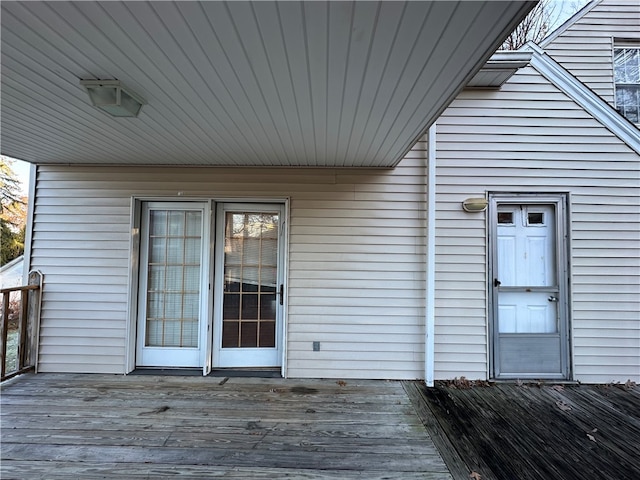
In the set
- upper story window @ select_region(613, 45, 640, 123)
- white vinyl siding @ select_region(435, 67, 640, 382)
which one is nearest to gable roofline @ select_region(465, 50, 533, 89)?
white vinyl siding @ select_region(435, 67, 640, 382)

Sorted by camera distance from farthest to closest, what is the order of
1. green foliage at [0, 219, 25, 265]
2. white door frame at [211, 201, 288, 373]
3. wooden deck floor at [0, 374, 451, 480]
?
green foliage at [0, 219, 25, 265] < white door frame at [211, 201, 288, 373] < wooden deck floor at [0, 374, 451, 480]

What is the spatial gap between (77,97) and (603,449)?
4456 mm

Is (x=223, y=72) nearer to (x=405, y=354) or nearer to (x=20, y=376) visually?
(x=405, y=354)

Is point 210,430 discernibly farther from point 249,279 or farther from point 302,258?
point 302,258

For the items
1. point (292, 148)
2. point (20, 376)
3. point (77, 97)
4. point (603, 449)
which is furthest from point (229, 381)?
point (603, 449)

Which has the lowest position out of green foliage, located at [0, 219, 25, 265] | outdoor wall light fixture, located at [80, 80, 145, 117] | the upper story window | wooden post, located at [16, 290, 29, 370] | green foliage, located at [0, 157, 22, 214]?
wooden post, located at [16, 290, 29, 370]

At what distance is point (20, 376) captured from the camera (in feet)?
11.3

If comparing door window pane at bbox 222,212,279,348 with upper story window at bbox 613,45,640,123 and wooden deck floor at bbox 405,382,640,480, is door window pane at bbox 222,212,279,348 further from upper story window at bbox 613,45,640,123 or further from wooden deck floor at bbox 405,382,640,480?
upper story window at bbox 613,45,640,123

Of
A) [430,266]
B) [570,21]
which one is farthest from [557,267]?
[570,21]

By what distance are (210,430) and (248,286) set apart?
1586mm

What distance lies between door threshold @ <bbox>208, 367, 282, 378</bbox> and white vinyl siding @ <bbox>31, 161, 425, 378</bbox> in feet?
0.78

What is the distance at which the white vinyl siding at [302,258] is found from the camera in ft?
11.7

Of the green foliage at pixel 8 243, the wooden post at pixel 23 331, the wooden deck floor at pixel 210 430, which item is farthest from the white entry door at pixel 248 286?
the green foliage at pixel 8 243

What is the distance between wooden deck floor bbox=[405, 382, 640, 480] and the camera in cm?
216
